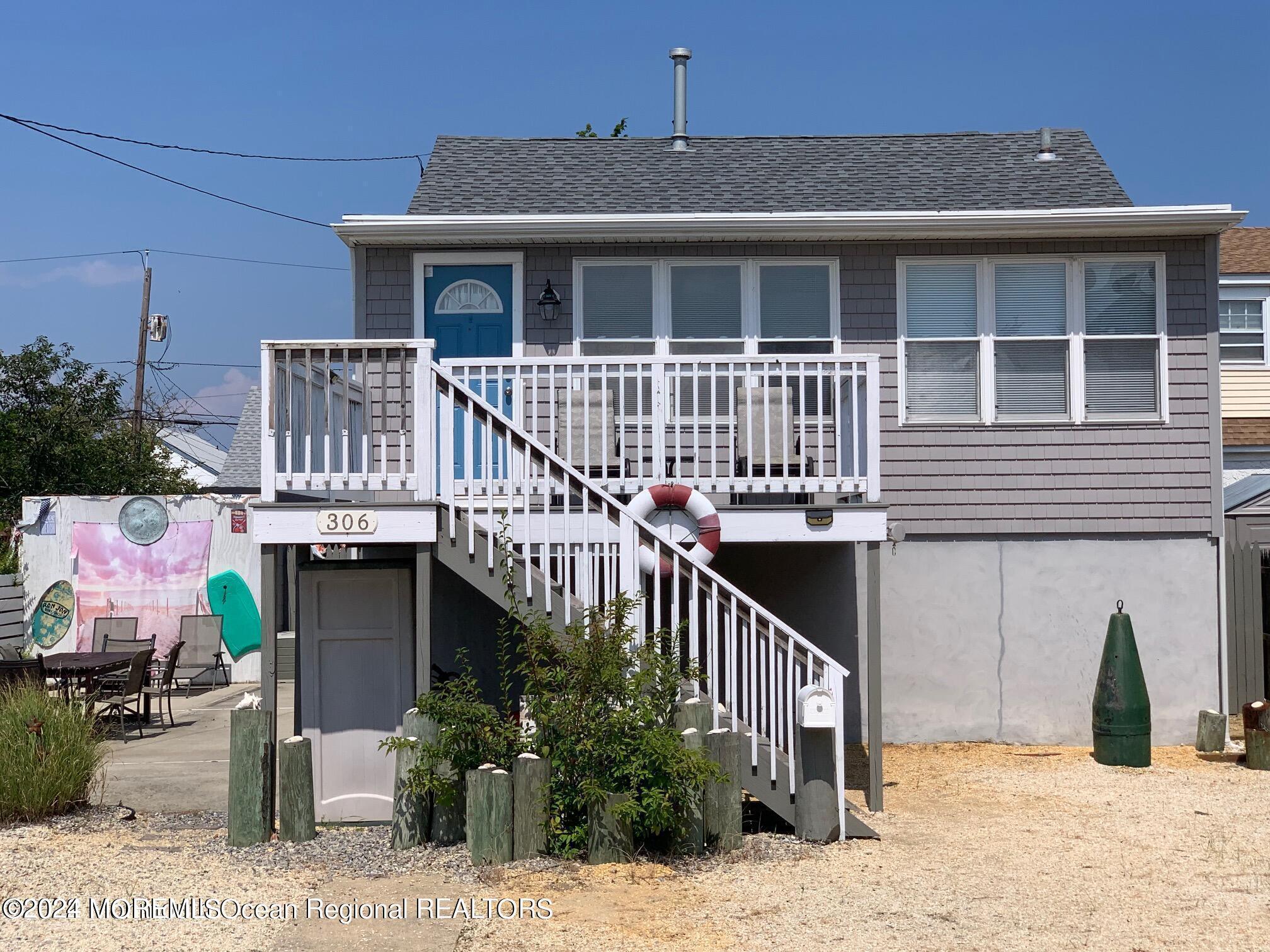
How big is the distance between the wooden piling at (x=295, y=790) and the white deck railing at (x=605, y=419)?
1.57m

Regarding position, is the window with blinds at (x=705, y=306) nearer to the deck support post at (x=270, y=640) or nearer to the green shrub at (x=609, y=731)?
the green shrub at (x=609, y=731)

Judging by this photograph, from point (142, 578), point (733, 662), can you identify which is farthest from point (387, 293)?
point (142, 578)

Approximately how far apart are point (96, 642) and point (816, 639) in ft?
30.0

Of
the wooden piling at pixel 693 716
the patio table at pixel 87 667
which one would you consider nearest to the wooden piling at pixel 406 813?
the wooden piling at pixel 693 716

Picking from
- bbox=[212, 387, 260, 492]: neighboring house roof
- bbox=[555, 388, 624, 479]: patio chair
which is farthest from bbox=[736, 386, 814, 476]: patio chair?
bbox=[212, 387, 260, 492]: neighboring house roof

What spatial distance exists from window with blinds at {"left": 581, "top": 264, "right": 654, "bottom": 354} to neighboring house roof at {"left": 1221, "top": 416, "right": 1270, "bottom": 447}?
854 cm

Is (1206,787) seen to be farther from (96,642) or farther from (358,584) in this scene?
(96,642)

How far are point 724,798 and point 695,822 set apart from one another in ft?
0.73

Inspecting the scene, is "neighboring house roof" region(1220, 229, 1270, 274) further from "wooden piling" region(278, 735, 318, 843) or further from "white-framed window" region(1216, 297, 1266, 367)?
"wooden piling" region(278, 735, 318, 843)

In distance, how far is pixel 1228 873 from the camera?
6652mm

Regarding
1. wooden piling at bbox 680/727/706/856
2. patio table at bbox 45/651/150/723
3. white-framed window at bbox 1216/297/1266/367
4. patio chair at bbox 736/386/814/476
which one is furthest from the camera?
white-framed window at bbox 1216/297/1266/367

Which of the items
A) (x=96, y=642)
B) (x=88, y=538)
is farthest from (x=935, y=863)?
(x=88, y=538)

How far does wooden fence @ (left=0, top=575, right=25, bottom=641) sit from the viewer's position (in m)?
15.5

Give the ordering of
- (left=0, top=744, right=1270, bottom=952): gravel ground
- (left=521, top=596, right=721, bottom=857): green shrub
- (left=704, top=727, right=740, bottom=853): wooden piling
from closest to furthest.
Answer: (left=0, top=744, right=1270, bottom=952): gravel ground, (left=521, top=596, right=721, bottom=857): green shrub, (left=704, top=727, right=740, bottom=853): wooden piling
